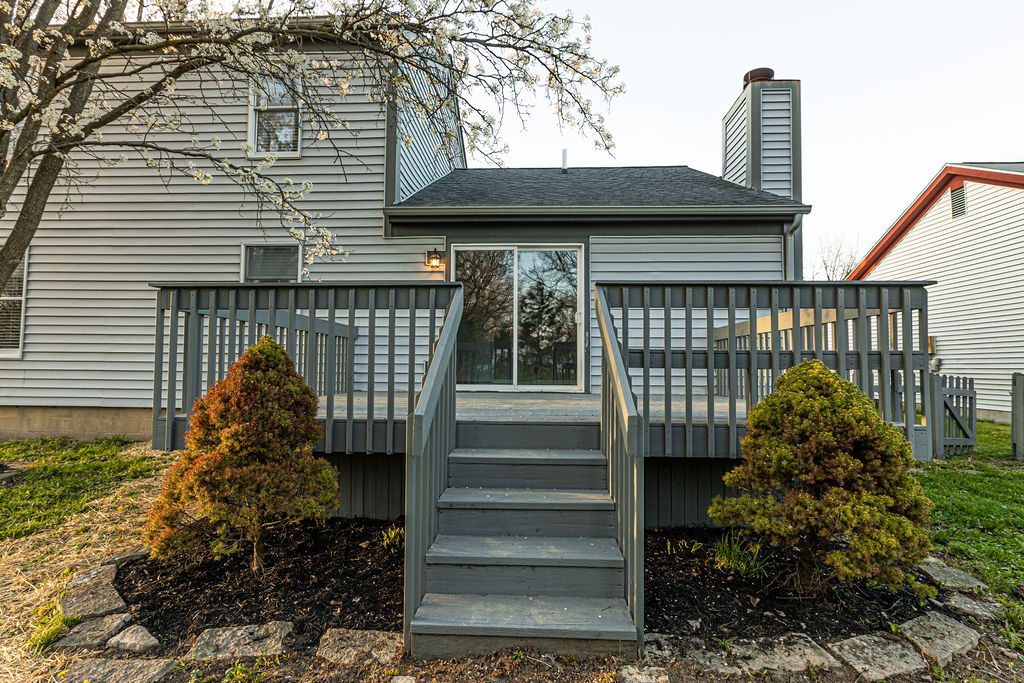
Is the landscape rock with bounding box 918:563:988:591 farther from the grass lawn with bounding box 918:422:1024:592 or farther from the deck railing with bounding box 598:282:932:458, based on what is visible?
the deck railing with bounding box 598:282:932:458

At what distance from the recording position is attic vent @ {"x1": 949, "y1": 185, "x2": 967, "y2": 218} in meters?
10.4

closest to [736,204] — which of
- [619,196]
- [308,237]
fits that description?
[619,196]

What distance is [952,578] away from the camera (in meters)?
2.84

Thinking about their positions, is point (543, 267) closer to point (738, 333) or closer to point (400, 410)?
point (738, 333)

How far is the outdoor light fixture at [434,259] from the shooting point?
6008 millimetres

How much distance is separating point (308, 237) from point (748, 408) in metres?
5.29

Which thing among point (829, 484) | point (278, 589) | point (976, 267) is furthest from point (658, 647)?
point (976, 267)

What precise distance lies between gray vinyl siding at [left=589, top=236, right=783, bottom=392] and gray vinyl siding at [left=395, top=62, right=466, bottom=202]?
2.31 m

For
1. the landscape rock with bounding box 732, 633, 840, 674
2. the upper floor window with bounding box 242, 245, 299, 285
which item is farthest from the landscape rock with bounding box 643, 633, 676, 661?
the upper floor window with bounding box 242, 245, 299, 285

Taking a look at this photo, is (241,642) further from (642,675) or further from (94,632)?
(642,675)

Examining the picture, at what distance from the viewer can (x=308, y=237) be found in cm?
612

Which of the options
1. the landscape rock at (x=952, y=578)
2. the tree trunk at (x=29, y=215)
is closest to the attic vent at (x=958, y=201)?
the landscape rock at (x=952, y=578)

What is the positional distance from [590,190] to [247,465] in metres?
5.56

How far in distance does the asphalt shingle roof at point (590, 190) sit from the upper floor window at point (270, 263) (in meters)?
1.59
